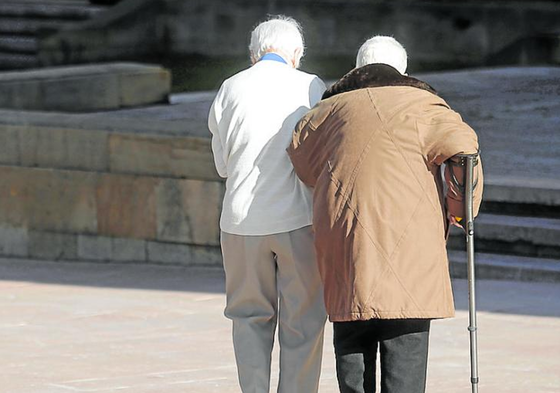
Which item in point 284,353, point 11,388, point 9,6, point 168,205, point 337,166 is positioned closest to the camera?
point 337,166

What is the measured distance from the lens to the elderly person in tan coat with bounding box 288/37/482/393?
489cm

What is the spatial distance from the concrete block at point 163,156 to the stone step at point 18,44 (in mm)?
11002

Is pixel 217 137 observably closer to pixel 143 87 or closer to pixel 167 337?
pixel 167 337

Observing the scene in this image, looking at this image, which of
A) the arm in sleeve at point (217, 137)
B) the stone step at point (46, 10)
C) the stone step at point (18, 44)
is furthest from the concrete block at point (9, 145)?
the stone step at point (46, 10)

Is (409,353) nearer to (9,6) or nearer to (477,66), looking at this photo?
(477,66)

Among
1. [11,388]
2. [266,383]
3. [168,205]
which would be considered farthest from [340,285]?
[168,205]

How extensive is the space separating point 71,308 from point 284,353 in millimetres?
3530

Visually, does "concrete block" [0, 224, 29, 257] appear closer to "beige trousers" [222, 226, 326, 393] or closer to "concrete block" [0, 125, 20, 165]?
"concrete block" [0, 125, 20, 165]

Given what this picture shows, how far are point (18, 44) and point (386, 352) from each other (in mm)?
16761

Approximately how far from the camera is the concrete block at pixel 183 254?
9984mm

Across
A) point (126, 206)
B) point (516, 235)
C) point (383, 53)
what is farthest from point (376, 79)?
point (126, 206)

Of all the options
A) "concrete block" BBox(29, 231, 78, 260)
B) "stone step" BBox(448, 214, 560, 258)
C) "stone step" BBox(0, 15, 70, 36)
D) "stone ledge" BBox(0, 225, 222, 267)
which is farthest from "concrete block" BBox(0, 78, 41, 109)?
"stone step" BBox(0, 15, 70, 36)

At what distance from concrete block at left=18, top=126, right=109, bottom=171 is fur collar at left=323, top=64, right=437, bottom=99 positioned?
5.34 m

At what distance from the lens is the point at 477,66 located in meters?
19.2
